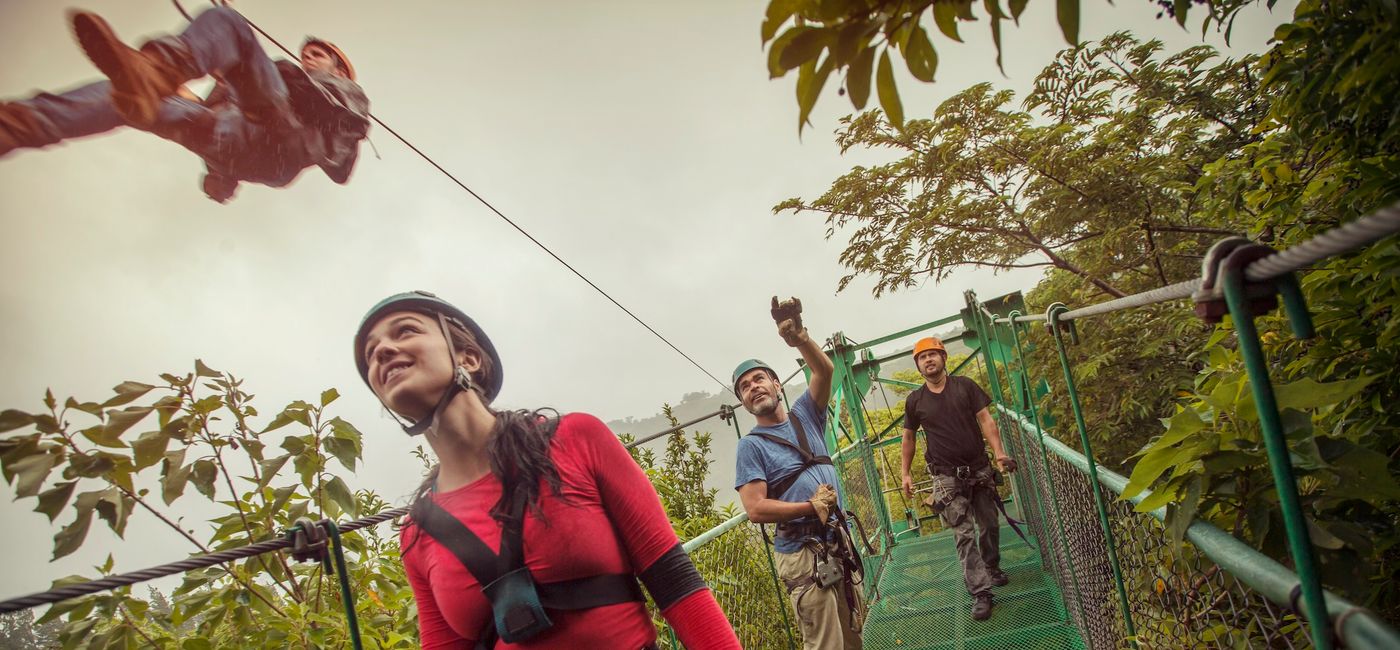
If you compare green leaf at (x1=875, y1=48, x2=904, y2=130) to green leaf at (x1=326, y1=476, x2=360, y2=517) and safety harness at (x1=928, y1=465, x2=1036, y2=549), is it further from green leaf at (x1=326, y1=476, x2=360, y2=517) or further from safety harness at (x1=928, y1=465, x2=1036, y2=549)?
safety harness at (x1=928, y1=465, x2=1036, y2=549)

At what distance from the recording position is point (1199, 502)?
1.09 m

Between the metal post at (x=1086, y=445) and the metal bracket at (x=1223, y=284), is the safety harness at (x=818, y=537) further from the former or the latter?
the metal bracket at (x=1223, y=284)

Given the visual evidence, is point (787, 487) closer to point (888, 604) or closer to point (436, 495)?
point (436, 495)

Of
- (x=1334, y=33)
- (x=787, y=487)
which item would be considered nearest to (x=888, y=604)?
(x=787, y=487)

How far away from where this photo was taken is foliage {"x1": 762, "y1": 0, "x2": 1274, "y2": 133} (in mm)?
698

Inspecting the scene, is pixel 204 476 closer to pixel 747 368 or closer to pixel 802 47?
pixel 802 47

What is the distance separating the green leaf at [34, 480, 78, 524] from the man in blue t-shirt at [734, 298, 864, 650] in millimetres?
2390

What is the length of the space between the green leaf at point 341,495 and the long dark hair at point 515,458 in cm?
39

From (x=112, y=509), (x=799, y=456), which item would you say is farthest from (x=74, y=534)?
(x=799, y=456)

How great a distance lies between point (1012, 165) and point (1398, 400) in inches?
244

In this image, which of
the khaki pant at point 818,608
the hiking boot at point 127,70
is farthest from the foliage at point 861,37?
the khaki pant at point 818,608

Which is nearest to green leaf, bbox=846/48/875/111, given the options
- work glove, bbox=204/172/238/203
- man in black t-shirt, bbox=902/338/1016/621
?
work glove, bbox=204/172/238/203

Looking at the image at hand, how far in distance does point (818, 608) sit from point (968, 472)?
5.93 feet

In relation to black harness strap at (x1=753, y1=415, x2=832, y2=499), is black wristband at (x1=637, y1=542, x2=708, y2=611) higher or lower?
higher
